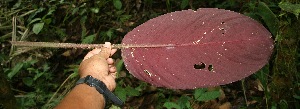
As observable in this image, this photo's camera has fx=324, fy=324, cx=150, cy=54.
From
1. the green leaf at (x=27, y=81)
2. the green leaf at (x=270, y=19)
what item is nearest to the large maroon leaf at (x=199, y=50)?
the green leaf at (x=270, y=19)

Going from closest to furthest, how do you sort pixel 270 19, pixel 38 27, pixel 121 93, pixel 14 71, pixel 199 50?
pixel 199 50, pixel 270 19, pixel 121 93, pixel 14 71, pixel 38 27

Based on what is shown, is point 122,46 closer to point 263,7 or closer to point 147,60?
point 147,60

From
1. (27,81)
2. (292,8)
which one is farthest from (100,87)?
(27,81)

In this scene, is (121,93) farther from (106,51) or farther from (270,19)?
(270,19)

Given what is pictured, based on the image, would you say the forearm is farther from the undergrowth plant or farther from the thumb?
the undergrowth plant

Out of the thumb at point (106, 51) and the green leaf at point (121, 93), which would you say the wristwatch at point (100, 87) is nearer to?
the thumb at point (106, 51)

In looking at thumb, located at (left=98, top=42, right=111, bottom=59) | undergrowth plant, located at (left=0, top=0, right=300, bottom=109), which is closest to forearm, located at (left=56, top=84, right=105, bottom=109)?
thumb, located at (left=98, top=42, right=111, bottom=59)

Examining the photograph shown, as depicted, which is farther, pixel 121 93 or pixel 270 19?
pixel 121 93
